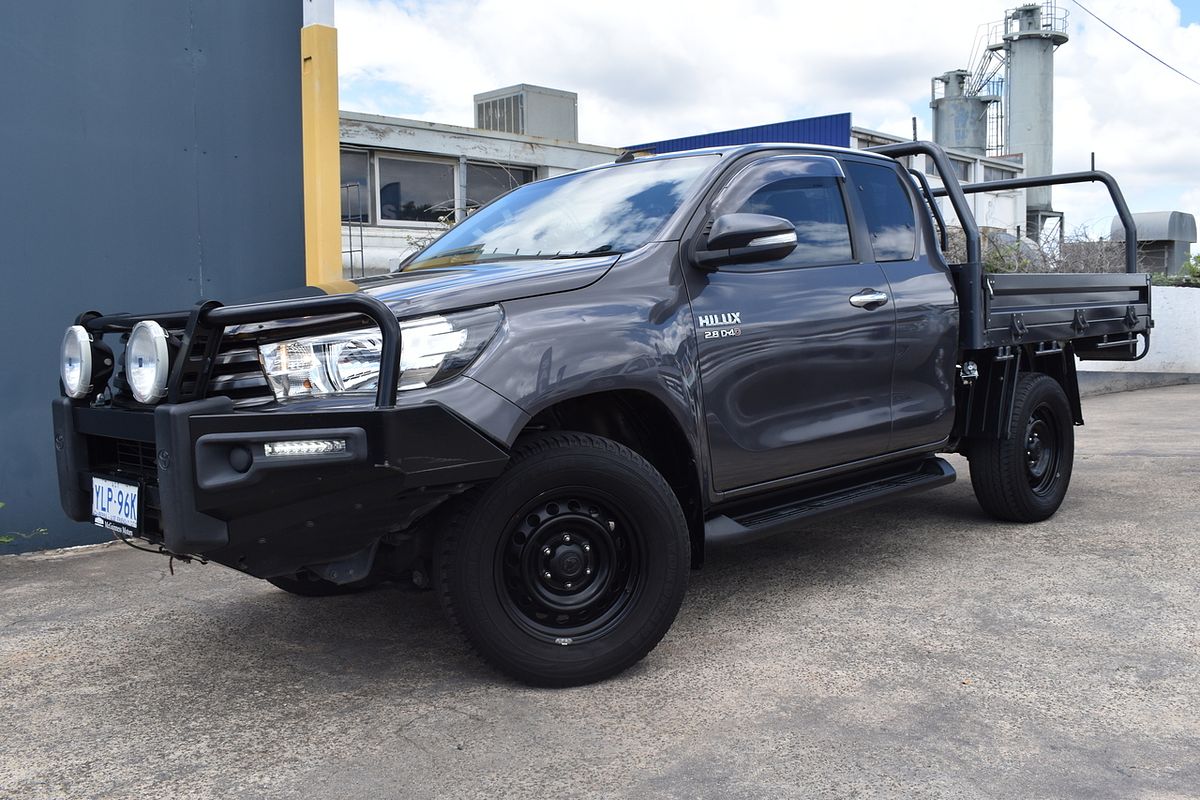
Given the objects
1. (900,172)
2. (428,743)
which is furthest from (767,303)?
(428,743)

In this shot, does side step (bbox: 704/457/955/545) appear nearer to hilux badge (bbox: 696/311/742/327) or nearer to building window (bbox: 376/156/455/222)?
hilux badge (bbox: 696/311/742/327)

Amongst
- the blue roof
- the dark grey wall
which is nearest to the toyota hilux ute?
the dark grey wall

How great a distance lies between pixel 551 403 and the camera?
136 inches

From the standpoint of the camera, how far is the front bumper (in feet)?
9.91

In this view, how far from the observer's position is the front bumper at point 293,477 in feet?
9.91

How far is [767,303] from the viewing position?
421 cm

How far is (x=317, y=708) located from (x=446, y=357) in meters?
1.20

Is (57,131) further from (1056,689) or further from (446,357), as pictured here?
(1056,689)

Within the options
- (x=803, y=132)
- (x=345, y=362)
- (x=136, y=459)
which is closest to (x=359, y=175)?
(x=803, y=132)

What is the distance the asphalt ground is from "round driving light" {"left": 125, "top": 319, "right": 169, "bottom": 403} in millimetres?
1035

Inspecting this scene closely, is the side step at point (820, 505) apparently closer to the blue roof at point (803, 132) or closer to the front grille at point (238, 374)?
the front grille at point (238, 374)

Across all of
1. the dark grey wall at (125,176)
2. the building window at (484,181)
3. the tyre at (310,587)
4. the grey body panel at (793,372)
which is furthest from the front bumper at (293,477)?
the building window at (484,181)

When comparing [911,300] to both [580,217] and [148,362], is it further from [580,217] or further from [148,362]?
[148,362]

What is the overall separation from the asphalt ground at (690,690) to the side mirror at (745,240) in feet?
4.65
